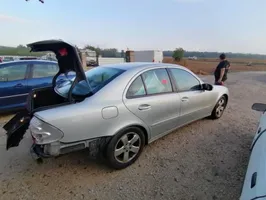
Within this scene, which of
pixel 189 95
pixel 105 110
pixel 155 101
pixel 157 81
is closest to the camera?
pixel 105 110

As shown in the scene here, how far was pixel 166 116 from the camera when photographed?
3.27m

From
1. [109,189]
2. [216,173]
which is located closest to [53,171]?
[109,189]

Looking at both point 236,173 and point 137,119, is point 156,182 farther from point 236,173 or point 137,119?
point 236,173

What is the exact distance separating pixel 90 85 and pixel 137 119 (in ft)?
2.87

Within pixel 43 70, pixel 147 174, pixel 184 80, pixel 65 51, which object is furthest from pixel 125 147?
pixel 43 70

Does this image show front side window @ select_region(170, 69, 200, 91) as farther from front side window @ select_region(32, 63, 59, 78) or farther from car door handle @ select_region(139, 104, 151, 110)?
front side window @ select_region(32, 63, 59, 78)

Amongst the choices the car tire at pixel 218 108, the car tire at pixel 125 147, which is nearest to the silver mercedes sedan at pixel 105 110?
the car tire at pixel 125 147

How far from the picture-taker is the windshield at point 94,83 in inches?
107

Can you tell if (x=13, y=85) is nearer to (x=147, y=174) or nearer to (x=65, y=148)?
(x=65, y=148)

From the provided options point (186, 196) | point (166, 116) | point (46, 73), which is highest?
point (46, 73)

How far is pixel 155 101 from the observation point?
303 centimetres

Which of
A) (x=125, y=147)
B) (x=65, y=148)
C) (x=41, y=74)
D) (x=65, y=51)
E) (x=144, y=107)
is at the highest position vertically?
(x=65, y=51)

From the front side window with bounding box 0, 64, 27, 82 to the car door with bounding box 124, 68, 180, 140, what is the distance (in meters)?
3.78

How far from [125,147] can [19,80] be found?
12.6ft
